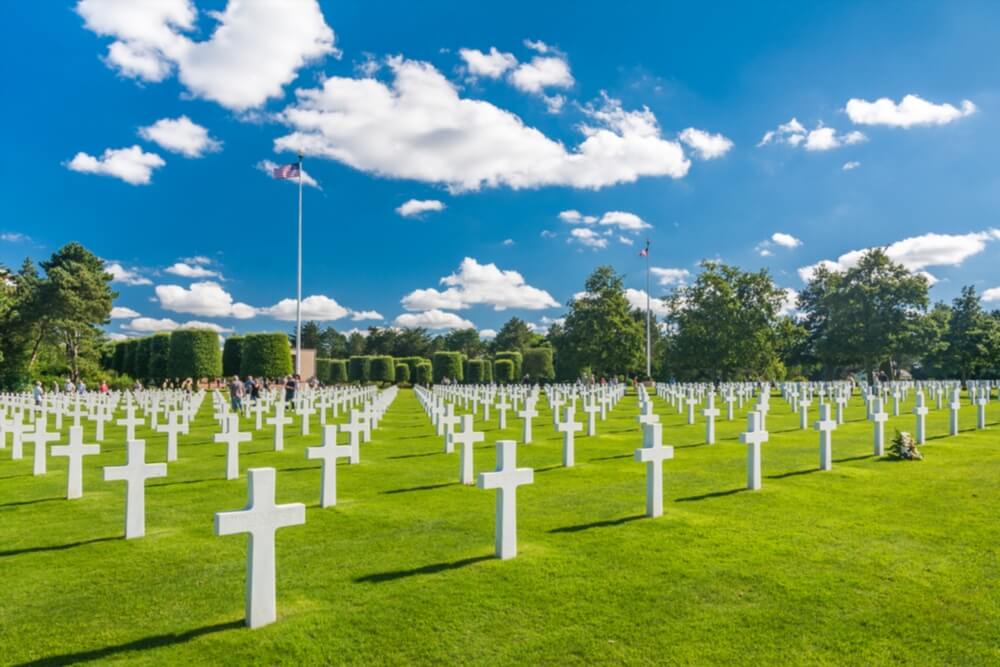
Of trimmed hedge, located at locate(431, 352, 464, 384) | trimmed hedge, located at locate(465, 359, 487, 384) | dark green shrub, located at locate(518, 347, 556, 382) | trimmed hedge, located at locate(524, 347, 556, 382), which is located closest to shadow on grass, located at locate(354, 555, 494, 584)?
trimmed hedge, located at locate(431, 352, 464, 384)

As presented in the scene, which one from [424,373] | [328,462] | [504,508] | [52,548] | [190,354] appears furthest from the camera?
[424,373]

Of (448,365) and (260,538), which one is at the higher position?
(448,365)

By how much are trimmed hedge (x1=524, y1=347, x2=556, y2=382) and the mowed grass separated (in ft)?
225

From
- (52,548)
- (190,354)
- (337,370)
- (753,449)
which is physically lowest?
(52,548)

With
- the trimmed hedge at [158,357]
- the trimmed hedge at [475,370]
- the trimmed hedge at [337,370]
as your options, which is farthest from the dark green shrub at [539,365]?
the trimmed hedge at [158,357]

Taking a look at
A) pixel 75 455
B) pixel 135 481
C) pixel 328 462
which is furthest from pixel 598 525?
pixel 75 455

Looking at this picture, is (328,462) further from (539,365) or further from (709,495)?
(539,365)

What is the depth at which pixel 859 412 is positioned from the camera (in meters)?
22.6

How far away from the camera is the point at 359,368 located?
3396 inches

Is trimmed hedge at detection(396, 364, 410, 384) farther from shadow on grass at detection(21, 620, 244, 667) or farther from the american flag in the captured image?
shadow on grass at detection(21, 620, 244, 667)

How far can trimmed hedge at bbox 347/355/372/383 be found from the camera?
81.2 metres

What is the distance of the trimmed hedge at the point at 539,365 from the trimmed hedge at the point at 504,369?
120 inches

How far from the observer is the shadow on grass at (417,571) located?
510 cm

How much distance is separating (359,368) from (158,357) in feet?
96.6
